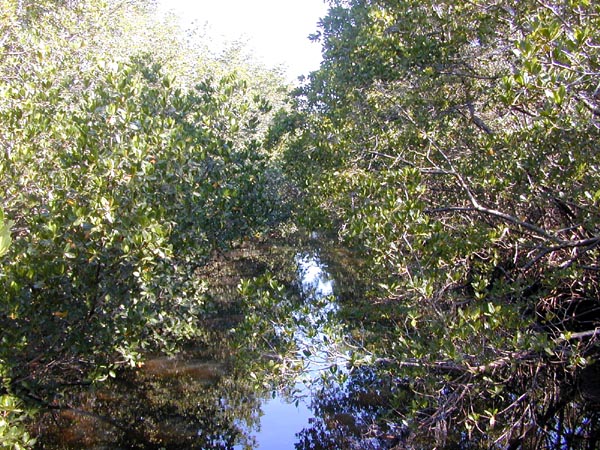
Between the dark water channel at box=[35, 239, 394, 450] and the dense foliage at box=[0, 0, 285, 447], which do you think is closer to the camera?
the dense foliage at box=[0, 0, 285, 447]

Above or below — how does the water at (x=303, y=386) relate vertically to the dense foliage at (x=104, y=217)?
below

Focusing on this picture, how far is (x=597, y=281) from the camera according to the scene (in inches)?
212

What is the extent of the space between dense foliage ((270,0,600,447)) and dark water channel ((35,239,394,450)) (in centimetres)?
64

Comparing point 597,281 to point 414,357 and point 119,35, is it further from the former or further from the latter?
point 119,35

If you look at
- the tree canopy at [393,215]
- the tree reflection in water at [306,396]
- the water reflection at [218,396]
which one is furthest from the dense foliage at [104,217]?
the tree reflection in water at [306,396]

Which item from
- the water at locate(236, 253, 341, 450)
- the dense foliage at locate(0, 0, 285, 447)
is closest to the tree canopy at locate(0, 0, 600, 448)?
the dense foliage at locate(0, 0, 285, 447)

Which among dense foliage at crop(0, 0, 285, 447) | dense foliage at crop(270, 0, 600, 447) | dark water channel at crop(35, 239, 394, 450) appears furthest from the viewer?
dark water channel at crop(35, 239, 394, 450)

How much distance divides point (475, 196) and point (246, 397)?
14.3ft

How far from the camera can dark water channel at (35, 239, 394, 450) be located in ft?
14.7

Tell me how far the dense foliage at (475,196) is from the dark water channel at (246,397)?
64cm

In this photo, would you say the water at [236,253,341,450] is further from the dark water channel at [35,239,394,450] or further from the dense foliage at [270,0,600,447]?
the dense foliage at [270,0,600,447]

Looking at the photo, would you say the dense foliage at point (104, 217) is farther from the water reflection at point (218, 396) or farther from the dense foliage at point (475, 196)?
the dense foliage at point (475, 196)

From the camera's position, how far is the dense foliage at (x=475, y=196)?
13.7 ft

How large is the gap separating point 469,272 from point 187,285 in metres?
3.32
